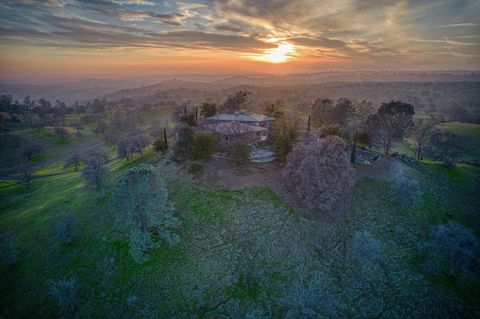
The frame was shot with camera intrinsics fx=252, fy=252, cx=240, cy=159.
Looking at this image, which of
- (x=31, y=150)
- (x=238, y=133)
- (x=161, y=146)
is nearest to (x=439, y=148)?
(x=238, y=133)

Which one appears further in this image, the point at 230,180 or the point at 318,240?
the point at 230,180

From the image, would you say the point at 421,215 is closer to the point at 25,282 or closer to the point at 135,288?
the point at 135,288

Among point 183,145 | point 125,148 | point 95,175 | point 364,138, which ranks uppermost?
point 364,138

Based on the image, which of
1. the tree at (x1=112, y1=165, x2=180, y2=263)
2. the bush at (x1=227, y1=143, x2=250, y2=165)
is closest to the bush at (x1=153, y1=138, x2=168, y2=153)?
the bush at (x1=227, y1=143, x2=250, y2=165)

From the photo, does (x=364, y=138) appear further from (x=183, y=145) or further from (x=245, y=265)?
(x=245, y=265)

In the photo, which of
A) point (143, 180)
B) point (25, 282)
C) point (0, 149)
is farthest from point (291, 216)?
point (0, 149)

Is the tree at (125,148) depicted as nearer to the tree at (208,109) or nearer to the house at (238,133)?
the house at (238,133)

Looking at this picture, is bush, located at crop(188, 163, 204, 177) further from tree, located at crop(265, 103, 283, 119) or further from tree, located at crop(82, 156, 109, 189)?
tree, located at crop(265, 103, 283, 119)
